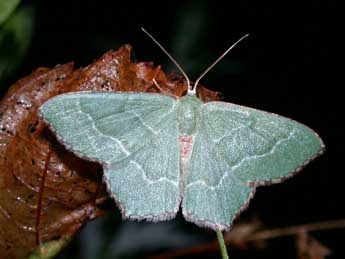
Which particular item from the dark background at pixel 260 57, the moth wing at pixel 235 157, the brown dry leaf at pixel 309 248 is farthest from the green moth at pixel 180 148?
the dark background at pixel 260 57

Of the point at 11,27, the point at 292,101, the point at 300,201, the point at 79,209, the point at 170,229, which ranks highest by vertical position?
the point at 11,27

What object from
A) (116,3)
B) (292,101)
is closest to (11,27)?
(116,3)

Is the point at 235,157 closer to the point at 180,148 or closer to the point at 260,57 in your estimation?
the point at 180,148

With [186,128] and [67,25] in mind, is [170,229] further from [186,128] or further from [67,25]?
[186,128]

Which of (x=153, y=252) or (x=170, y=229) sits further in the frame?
(x=170, y=229)

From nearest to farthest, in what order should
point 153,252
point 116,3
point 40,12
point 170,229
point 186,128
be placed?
point 186,128
point 40,12
point 116,3
point 153,252
point 170,229

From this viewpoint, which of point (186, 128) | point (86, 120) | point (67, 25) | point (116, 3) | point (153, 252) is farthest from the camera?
point (153, 252)

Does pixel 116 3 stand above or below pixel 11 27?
below
